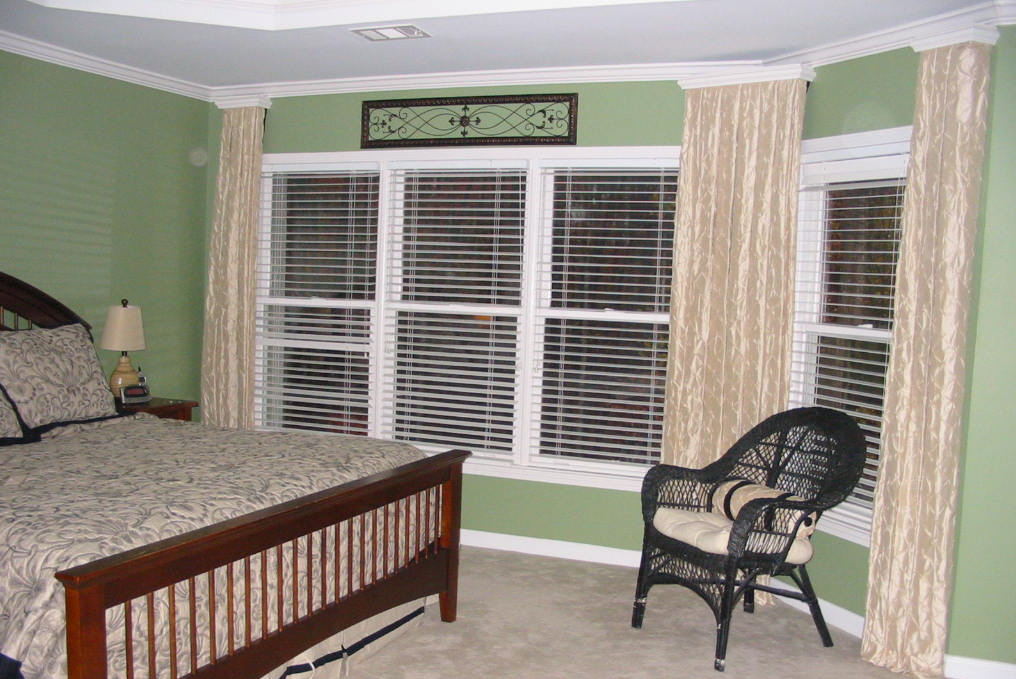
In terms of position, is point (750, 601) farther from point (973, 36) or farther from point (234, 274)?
point (234, 274)

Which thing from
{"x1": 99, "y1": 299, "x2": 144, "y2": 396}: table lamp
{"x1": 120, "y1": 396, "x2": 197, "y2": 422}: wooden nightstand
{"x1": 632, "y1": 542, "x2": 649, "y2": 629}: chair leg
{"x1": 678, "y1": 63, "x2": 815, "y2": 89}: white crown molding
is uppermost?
{"x1": 678, "y1": 63, "x2": 815, "y2": 89}: white crown molding

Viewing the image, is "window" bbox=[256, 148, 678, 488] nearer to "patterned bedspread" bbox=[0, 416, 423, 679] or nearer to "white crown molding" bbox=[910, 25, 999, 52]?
"patterned bedspread" bbox=[0, 416, 423, 679]

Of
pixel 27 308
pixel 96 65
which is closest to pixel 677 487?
pixel 27 308

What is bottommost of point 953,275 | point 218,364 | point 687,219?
point 218,364

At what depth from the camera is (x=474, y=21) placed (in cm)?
378

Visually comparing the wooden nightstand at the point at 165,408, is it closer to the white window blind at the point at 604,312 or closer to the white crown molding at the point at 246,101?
the white crown molding at the point at 246,101

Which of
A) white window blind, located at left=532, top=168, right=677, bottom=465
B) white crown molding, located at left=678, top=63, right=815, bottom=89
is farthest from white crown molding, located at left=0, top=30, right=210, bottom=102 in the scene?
white crown molding, located at left=678, top=63, right=815, bottom=89

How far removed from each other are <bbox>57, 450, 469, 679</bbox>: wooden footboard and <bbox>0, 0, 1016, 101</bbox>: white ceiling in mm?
1901

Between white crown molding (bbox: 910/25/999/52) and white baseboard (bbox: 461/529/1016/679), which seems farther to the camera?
white baseboard (bbox: 461/529/1016/679)

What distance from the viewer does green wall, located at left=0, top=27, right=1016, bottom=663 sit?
10.9ft

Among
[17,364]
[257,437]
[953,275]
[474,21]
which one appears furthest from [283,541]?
[953,275]

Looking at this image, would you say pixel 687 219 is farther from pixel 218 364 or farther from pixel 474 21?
pixel 218 364

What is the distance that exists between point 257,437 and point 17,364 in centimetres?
108

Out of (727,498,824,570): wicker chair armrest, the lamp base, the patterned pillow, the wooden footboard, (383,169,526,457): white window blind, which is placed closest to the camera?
the wooden footboard
